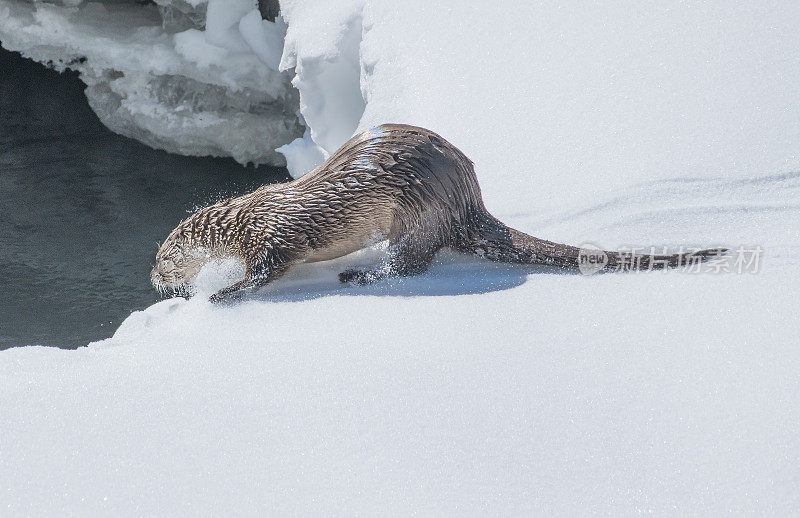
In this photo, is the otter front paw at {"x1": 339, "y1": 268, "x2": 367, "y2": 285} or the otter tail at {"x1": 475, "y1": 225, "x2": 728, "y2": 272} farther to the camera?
the otter front paw at {"x1": 339, "y1": 268, "x2": 367, "y2": 285}

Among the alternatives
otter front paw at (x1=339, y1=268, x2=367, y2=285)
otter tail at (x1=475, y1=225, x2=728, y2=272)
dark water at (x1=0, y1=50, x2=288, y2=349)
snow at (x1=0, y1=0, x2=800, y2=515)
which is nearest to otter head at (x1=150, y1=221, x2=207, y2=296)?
snow at (x1=0, y1=0, x2=800, y2=515)

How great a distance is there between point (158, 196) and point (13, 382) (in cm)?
405

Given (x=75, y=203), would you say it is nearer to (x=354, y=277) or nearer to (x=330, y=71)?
(x=330, y=71)

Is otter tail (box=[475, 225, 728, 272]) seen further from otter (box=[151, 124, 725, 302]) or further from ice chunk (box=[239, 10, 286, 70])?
ice chunk (box=[239, 10, 286, 70])

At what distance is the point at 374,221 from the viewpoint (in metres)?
2.35

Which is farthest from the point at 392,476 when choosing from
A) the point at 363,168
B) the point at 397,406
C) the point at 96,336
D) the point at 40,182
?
the point at 40,182

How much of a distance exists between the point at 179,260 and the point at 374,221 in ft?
2.41

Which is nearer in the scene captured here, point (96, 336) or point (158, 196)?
point (96, 336)

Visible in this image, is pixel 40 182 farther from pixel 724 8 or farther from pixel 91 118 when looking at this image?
pixel 724 8

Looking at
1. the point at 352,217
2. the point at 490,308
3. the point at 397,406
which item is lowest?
the point at 397,406

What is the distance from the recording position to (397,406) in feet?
5.33

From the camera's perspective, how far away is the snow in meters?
1.42

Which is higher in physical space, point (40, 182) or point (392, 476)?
point (40, 182)

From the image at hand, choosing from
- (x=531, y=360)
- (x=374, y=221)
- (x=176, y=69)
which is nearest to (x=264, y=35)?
(x=176, y=69)
